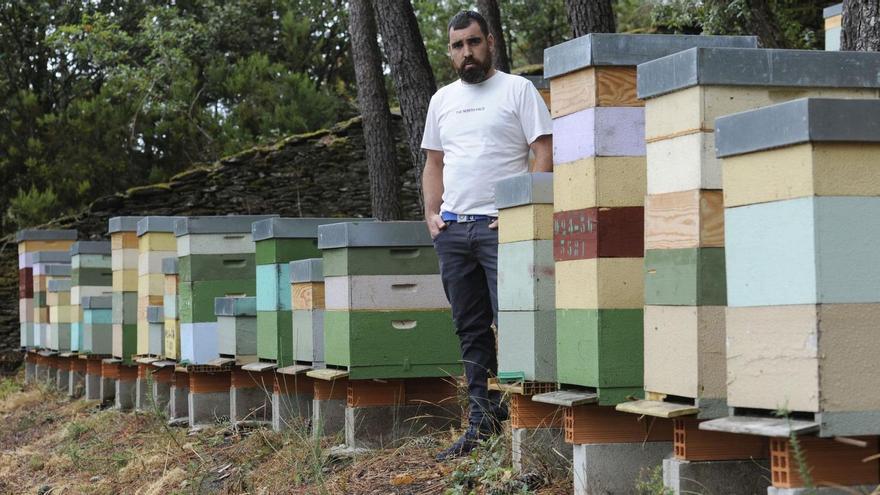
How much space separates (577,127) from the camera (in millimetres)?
4941

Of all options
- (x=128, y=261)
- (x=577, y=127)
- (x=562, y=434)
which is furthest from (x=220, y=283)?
(x=577, y=127)

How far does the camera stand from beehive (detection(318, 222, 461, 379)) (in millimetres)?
6969

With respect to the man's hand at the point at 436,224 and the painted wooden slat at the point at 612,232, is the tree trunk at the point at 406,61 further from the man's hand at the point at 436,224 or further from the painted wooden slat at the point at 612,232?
the painted wooden slat at the point at 612,232

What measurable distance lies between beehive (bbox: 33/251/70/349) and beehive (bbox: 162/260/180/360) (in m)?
5.93

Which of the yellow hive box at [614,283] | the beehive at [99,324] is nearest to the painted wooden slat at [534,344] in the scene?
the yellow hive box at [614,283]

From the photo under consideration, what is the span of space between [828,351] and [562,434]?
217cm

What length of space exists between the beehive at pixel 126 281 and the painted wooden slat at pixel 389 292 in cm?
576

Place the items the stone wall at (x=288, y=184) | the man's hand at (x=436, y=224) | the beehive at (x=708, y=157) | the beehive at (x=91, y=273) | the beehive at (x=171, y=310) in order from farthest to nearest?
1. the stone wall at (x=288, y=184)
2. the beehive at (x=91, y=273)
3. the beehive at (x=171, y=310)
4. the man's hand at (x=436, y=224)
5. the beehive at (x=708, y=157)

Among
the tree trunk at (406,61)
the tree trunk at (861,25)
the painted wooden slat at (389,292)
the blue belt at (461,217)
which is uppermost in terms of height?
the tree trunk at (406,61)

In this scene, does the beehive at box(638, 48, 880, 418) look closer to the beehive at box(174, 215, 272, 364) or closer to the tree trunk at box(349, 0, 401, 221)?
the beehive at box(174, 215, 272, 364)

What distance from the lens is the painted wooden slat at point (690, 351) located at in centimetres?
420

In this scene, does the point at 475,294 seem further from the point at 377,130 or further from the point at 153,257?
the point at 153,257

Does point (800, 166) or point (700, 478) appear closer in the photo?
point (800, 166)

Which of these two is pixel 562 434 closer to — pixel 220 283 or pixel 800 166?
pixel 800 166
